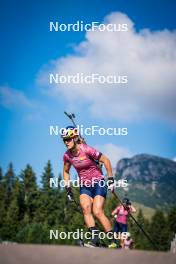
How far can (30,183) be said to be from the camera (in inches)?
3063

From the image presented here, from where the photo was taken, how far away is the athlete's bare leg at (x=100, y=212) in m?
8.20

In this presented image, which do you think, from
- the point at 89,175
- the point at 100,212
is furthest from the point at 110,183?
the point at 100,212

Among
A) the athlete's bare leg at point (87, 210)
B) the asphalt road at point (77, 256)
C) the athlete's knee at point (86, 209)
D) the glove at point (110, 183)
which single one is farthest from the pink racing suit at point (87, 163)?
the asphalt road at point (77, 256)

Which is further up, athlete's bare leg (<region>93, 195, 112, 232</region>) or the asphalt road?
athlete's bare leg (<region>93, 195, 112, 232</region>)

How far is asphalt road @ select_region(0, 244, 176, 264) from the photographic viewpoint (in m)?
3.05

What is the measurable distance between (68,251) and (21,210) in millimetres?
76260

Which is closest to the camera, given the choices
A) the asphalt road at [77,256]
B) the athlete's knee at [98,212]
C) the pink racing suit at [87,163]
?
the asphalt road at [77,256]

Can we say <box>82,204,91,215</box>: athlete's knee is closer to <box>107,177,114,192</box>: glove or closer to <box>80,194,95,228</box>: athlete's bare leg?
<box>80,194,95,228</box>: athlete's bare leg

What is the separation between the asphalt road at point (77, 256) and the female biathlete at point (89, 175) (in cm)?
512

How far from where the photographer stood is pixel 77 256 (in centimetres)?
308

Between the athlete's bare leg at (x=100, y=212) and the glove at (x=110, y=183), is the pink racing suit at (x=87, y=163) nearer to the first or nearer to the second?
the glove at (x=110, y=183)

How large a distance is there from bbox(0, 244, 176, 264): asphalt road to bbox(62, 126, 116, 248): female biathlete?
202 inches

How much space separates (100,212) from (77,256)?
520 cm

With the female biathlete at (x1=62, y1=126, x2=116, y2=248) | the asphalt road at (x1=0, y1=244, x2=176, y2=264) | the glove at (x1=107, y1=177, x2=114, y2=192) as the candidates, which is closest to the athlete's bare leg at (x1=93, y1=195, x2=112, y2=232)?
the female biathlete at (x1=62, y1=126, x2=116, y2=248)
